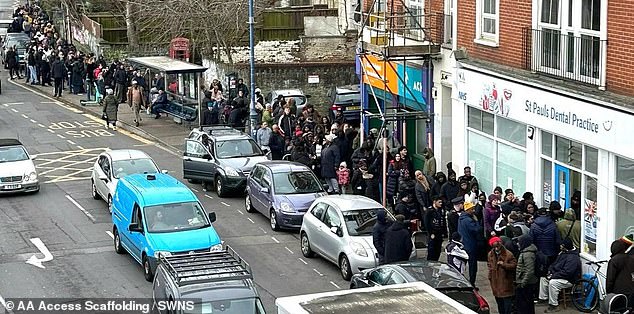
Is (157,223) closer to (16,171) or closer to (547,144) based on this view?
(547,144)

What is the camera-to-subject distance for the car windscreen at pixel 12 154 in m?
29.8

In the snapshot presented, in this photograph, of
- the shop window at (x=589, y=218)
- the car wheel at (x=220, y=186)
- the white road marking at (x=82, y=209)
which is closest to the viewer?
the shop window at (x=589, y=218)

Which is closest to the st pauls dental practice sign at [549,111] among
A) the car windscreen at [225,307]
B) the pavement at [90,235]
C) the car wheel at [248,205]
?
the pavement at [90,235]

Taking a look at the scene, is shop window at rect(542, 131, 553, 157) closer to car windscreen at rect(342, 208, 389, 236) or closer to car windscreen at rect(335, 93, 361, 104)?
car windscreen at rect(342, 208, 389, 236)

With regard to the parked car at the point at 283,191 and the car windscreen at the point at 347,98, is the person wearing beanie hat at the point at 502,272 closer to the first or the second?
the parked car at the point at 283,191

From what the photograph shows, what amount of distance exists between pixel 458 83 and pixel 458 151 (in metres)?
1.65

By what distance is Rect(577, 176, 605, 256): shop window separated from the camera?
20.6 meters

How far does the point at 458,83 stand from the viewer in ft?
86.8

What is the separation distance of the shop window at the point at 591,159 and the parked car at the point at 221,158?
422 inches

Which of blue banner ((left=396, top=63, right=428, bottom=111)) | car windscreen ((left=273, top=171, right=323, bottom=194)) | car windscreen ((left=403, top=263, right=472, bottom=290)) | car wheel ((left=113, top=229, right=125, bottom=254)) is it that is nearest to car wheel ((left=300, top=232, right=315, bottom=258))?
car windscreen ((left=273, top=171, right=323, bottom=194))

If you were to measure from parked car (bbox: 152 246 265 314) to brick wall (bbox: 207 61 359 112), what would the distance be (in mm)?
26982

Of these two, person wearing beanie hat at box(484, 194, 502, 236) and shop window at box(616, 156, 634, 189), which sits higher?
shop window at box(616, 156, 634, 189)

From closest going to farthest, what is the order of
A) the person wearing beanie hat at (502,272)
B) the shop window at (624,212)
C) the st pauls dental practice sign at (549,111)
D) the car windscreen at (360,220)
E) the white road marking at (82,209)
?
the person wearing beanie hat at (502,272)
the st pauls dental practice sign at (549,111)
the shop window at (624,212)
the car windscreen at (360,220)
the white road marking at (82,209)

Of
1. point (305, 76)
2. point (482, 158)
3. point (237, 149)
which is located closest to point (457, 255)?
point (482, 158)
